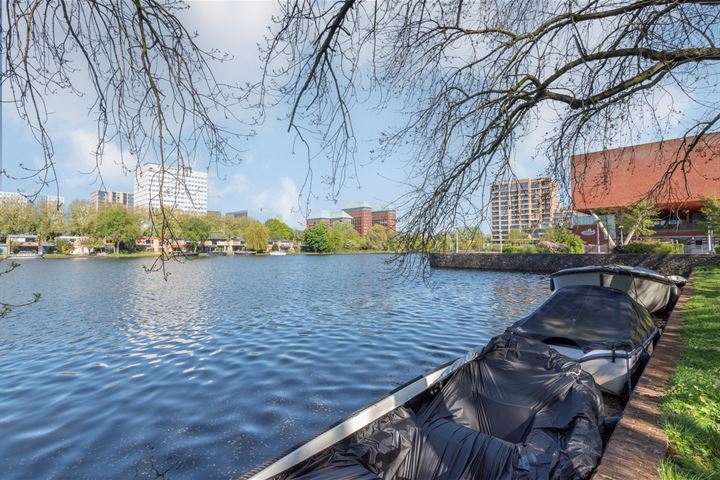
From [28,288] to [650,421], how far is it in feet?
98.5

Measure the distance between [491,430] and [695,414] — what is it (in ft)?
5.37

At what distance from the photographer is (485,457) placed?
9.64ft

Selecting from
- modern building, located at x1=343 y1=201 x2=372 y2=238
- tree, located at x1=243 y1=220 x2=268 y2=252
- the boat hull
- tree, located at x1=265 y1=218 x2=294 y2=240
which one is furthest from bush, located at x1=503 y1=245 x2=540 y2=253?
tree, located at x1=265 y1=218 x2=294 y2=240

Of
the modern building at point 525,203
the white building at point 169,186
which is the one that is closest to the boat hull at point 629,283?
the modern building at point 525,203

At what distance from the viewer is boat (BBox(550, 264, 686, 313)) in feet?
33.4

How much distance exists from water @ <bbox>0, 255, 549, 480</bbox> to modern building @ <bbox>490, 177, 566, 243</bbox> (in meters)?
1.75

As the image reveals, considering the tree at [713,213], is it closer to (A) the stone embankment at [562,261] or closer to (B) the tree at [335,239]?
(A) the stone embankment at [562,261]

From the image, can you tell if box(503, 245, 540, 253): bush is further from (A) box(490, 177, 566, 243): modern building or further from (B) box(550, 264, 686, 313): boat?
(A) box(490, 177, 566, 243): modern building

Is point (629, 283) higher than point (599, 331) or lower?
higher

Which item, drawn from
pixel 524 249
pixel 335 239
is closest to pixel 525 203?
pixel 524 249

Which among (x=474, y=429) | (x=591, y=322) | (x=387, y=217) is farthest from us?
(x=591, y=322)

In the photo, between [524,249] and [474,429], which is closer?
[474,429]

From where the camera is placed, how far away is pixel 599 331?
249 inches

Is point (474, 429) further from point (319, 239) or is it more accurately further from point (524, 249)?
point (319, 239)
